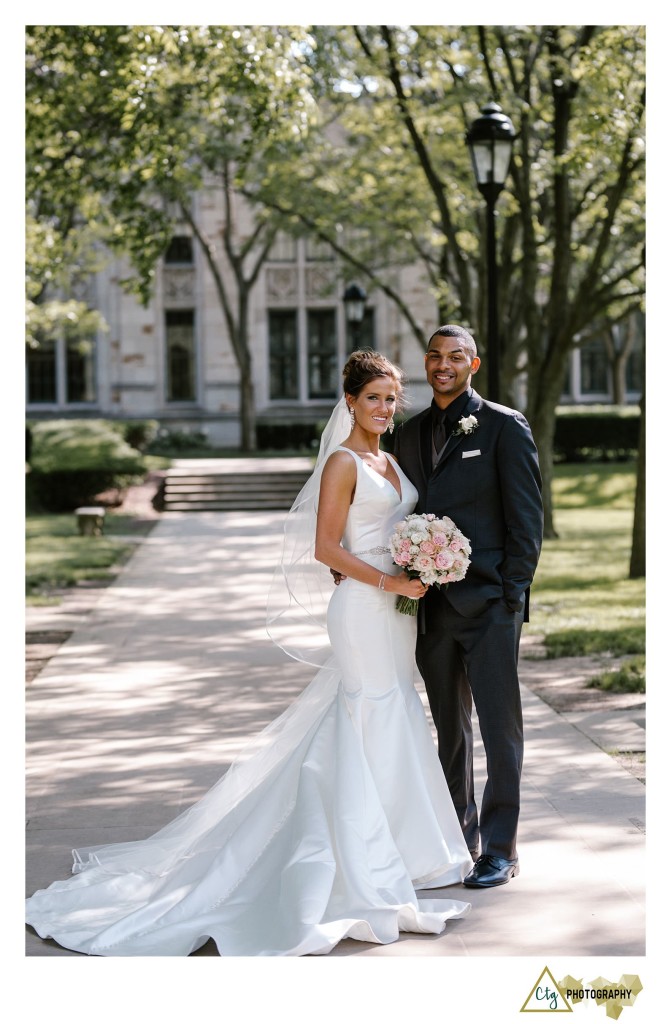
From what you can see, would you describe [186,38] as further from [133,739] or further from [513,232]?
[513,232]

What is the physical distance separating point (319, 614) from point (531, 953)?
2.05m

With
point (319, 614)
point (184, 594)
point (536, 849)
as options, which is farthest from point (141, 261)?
point (536, 849)

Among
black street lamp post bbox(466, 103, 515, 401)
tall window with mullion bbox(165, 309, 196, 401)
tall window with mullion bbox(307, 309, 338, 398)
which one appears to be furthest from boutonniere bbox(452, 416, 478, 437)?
tall window with mullion bbox(165, 309, 196, 401)

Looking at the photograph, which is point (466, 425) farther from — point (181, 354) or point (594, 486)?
point (181, 354)

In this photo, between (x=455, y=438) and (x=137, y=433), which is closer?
(x=455, y=438)

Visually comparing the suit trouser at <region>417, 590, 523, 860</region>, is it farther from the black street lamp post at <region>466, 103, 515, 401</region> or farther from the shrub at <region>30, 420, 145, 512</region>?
the shrub at <region>30, 420, 145, 512</region>

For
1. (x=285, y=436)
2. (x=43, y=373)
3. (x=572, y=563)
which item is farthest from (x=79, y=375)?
(x=572, y=563)

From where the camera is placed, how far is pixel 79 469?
25406 mm

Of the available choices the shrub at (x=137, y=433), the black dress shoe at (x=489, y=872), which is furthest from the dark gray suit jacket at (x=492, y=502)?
the shrub at (x=137, y=433)

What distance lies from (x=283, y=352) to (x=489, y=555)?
35.0 metres

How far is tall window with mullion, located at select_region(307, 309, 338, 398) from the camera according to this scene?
131 feet

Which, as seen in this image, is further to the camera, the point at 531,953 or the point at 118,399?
the point at 118,399

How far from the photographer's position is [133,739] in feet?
27.1
